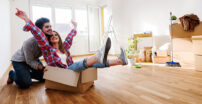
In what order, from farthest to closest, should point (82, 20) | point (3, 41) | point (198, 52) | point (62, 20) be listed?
point (82, 20) < point (62, 20) < point (3, 41) < point (198, 52)

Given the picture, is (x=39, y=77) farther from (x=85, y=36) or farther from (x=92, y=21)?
(x=92, y=21)

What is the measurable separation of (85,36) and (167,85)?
4.25 meters

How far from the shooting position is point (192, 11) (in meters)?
2.85

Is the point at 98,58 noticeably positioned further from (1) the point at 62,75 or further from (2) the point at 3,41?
(2) the point at 3,41

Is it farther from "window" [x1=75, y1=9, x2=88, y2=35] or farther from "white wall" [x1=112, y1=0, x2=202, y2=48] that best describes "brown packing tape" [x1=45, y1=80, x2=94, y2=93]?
"window" [x1=75, y1=9, x2=88, y2=35]

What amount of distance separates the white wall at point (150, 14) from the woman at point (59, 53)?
97.3 inches

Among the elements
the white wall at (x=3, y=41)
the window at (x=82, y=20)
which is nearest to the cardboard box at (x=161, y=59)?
the white wall at (x=3, y=41)

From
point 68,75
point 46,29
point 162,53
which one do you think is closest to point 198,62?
point 162,53

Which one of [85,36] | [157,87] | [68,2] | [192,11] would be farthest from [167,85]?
[68,2]

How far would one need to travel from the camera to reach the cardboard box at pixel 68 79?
1.35 metres

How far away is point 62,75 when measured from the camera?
139 centimetres

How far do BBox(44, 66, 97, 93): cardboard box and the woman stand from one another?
3.1 inches

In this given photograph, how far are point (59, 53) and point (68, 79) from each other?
388 millimetres

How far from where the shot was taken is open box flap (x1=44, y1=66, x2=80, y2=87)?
1.34 m
